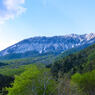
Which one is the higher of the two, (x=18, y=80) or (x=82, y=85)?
(x=18, y=80)

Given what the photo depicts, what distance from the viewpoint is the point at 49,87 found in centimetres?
4159

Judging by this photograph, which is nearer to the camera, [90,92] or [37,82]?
[37,82]

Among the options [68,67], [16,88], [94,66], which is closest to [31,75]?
[16,88]

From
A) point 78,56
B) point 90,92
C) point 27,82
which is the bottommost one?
point 90,92

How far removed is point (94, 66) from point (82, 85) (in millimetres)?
41601

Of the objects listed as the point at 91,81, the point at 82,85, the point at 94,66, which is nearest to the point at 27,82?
the point at 82,85

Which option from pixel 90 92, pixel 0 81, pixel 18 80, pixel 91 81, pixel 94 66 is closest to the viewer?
pixel 18 80

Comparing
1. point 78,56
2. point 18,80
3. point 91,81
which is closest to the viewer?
point 18,80

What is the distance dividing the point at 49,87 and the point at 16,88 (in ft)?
29.3

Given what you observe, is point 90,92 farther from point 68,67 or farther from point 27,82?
point 68,67

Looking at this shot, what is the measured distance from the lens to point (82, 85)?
5078 cm

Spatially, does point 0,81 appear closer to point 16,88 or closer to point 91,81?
point 16,88

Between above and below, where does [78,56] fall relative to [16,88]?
above

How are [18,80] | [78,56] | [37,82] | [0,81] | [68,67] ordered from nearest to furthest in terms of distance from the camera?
[37,82] → [18,80] → [0,81] → [68,67] → [78,56]
